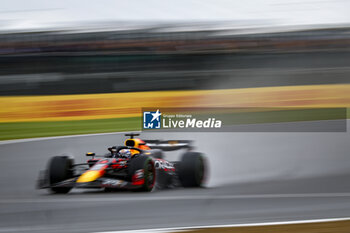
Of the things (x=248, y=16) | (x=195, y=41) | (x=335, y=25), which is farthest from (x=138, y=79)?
(x=335, y=25)

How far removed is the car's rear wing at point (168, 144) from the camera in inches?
162

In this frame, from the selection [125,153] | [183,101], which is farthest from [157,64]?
[125,153]

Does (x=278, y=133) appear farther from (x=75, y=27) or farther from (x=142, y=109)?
(x=75, y=27)

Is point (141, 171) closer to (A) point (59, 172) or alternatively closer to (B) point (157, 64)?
(A) point (59, 172)

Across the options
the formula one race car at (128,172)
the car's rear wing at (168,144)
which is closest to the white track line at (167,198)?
the formula one race car at (128,172)

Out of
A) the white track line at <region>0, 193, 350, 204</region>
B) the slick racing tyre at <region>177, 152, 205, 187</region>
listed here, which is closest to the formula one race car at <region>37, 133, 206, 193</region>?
the slick racing tyre at <region>177, 152, 205, 187</region>

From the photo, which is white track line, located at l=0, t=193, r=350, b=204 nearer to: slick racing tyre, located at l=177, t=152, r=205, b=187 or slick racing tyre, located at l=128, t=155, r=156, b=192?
slick racing tyre, located at l=128, t=155, r=156, b=192

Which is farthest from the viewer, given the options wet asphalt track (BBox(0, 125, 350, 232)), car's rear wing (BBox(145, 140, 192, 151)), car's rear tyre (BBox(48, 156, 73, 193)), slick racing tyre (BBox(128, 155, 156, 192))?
car's rear wing (BBox(145, 140, 192, 151))

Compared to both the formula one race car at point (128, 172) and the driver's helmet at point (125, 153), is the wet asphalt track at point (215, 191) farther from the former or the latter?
the driver's helmet at point (125, 153)

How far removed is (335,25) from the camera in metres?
7.15

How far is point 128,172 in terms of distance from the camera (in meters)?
3.39

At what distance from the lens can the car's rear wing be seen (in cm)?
412

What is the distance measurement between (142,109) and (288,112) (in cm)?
192

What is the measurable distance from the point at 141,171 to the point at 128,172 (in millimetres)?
119
